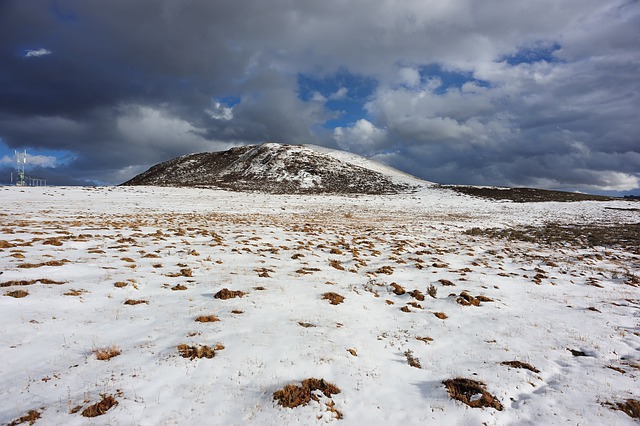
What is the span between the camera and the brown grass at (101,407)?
5008 millimetres

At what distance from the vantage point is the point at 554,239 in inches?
1054

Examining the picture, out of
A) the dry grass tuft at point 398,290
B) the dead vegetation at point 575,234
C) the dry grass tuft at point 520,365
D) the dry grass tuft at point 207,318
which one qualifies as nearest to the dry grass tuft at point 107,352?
the dry grass tuft at point 207,318

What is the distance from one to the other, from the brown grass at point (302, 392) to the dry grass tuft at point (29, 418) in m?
3.69

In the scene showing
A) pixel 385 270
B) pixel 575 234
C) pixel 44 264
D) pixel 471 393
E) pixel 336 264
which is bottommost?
pixel 471 393

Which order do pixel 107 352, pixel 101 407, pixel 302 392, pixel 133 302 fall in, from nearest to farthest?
pixel 101 407, pixel 302 392, pixel 107 352, pixel 133 302

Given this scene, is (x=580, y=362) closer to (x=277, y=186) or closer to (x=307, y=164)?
(x=277, y=186)

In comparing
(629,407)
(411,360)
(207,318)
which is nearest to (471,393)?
(411,360)

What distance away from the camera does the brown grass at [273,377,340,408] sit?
5.60m

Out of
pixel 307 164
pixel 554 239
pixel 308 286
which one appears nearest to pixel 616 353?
pixel 308 286

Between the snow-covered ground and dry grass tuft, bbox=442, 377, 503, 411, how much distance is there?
0.46 ft

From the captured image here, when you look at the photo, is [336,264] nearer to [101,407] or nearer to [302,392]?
[302,392]

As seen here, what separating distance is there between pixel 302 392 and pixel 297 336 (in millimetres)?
2206

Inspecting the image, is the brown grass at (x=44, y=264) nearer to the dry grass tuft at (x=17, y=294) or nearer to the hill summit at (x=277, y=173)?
the dry grass tuft at (x=17, y=294)

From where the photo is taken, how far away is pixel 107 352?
6.66 meters
